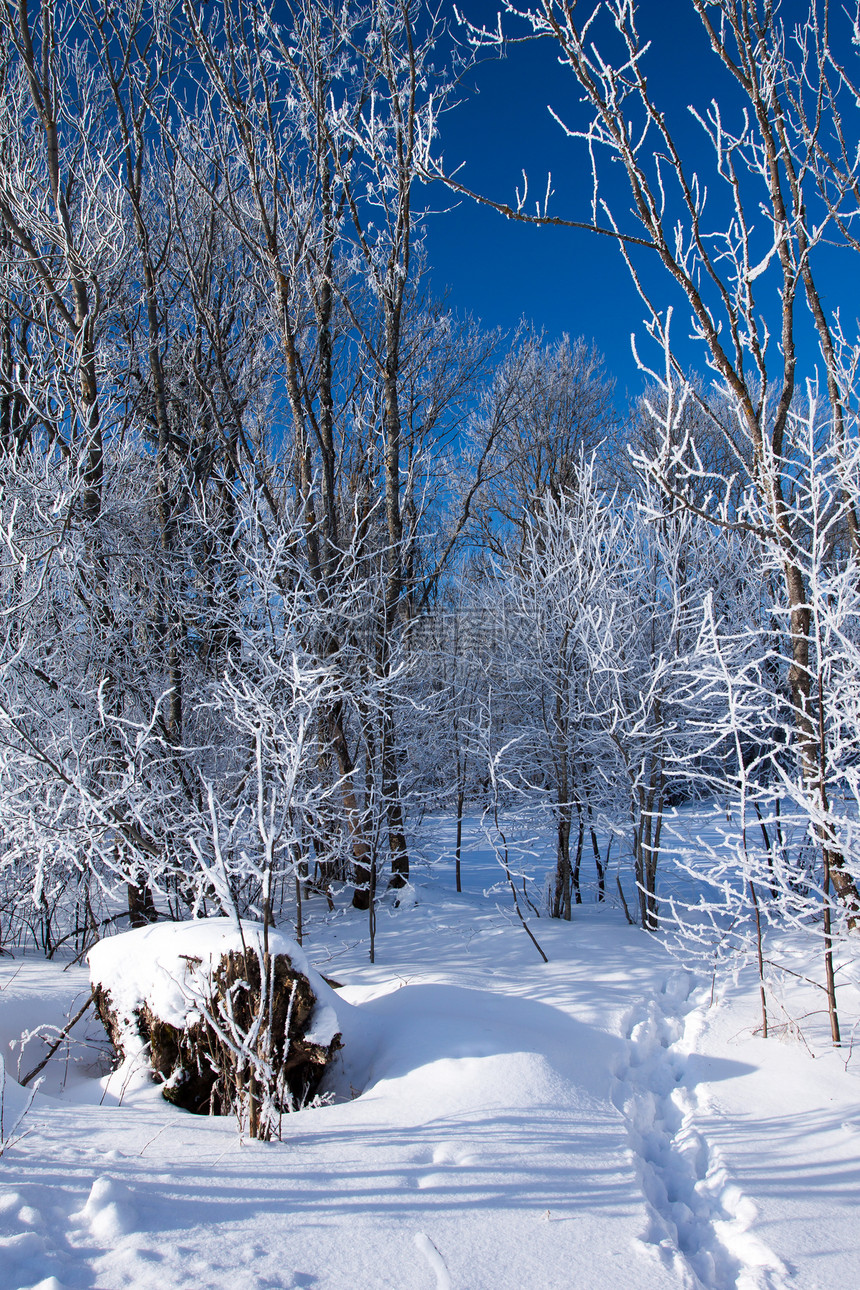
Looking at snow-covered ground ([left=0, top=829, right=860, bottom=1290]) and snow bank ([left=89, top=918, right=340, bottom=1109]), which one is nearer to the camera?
snow-covered ground ([left=0, top=829, right=860, bottom=1290])

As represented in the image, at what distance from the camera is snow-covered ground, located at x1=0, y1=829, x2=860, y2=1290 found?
6.09 ft

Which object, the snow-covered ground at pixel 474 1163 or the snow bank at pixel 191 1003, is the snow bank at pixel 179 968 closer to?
the snow bank at pixel 191 1003

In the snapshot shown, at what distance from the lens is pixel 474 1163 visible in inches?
94.6

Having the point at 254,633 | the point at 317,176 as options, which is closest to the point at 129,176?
the point at 317,176

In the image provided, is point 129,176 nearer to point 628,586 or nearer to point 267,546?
point 267,546

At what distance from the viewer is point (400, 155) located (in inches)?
301

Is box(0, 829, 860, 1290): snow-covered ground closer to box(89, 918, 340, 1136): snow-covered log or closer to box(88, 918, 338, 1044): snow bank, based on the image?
box(89, 918, 340, 1136): snow-covered log

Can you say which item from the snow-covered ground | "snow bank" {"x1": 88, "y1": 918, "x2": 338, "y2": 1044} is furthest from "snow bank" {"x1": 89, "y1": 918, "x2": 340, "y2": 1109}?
the snow-covered ground

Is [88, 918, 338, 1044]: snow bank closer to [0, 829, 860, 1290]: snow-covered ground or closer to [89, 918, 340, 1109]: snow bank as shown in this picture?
[89, 918, 340, 1109]: snow bank

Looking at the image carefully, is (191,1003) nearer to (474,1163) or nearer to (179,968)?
(179,968)

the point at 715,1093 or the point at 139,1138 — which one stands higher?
the point at 139,1138

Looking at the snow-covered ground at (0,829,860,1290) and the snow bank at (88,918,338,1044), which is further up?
the snow bank at (88,918,338,1044)

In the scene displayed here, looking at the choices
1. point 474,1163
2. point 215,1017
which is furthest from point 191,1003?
point 474,1163

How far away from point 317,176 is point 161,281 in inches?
147
